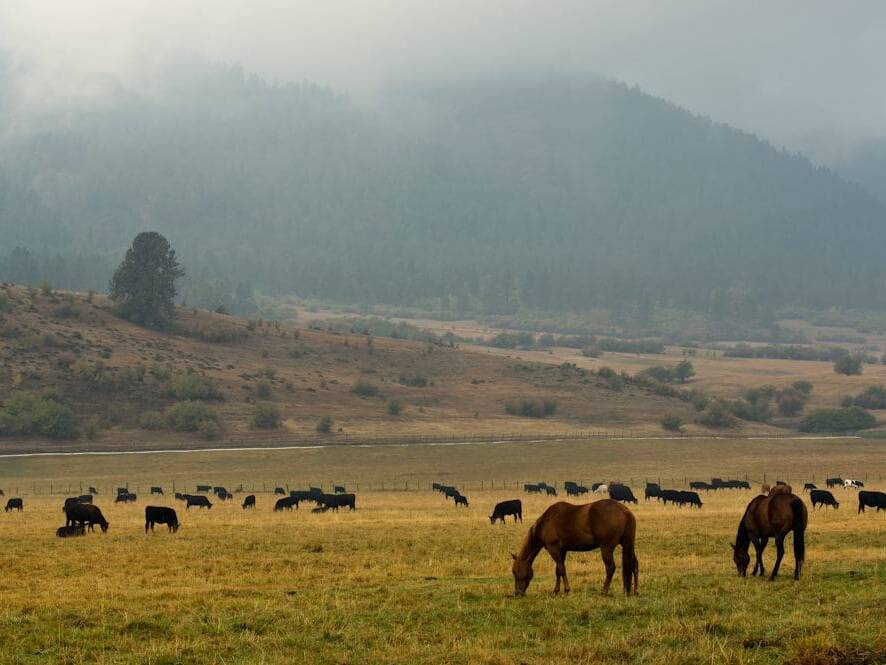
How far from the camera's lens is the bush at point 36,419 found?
372 feet

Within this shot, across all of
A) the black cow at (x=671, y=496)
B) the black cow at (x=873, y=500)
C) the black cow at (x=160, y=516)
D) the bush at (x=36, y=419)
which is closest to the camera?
the black cow at (x=160, y=516)

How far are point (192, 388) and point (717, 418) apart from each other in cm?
6172

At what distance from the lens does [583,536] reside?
2181 centimetres

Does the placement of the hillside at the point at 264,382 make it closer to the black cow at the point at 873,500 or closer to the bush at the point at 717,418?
the bush at the point at 717,418

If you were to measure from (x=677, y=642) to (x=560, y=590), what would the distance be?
551 cm

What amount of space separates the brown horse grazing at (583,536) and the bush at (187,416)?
3954 inches

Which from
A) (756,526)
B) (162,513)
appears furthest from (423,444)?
(756,526)

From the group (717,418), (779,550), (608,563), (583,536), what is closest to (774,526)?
(779,550)

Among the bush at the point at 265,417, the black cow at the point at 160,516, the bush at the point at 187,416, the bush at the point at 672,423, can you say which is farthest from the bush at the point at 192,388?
the black cow at the point at 160,516

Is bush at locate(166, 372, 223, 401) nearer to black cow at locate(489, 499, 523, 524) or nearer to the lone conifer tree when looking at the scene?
the lone conifer tree

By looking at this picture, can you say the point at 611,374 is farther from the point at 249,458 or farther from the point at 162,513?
the point at 162,513

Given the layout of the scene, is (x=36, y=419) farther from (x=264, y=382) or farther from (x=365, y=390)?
(x=365, y=390)

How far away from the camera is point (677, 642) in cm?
1712

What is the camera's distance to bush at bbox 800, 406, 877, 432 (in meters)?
144
